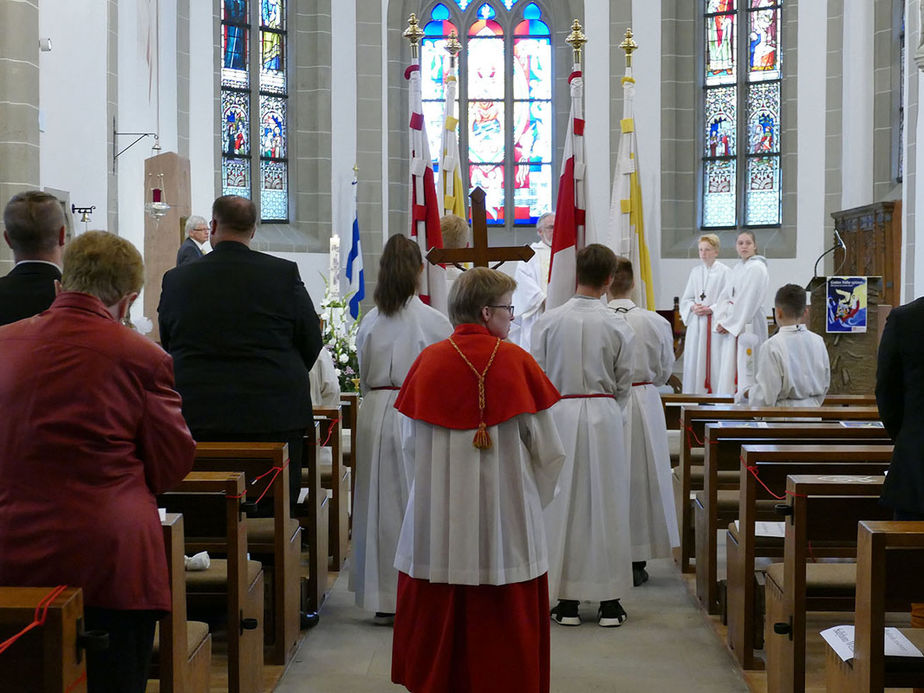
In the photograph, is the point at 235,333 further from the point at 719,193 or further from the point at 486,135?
the point at 486,135

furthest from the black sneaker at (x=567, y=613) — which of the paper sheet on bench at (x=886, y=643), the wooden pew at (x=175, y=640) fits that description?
the wooden pew at (x=175, y=640)

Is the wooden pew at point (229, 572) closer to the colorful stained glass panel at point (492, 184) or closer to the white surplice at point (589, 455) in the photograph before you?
the white surplice at point (589, 455)

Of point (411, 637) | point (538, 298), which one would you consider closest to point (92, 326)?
point (411, 637)

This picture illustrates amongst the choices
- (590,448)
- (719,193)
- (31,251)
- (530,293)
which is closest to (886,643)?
(590,448)

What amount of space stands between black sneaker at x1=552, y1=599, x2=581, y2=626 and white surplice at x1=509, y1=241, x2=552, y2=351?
484 centimetres

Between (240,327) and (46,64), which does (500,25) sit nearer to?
(46,64)

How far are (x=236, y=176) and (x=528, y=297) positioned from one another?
6283mm

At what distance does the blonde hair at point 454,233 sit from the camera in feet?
19.9

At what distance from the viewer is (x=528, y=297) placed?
10539 mm

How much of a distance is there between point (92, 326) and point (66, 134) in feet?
22.8

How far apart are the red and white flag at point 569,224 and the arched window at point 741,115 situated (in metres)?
7.75

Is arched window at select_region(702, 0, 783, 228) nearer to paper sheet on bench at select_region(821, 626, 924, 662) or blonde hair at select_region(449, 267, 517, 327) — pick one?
blonde hair at select_region(449, 267, 517, 327)

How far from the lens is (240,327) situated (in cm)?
461

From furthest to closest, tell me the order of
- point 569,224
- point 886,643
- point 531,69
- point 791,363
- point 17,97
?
1. point 531,69
2. point 569,224
3. point 17,97
4. point 791,363
5. point 886,643
